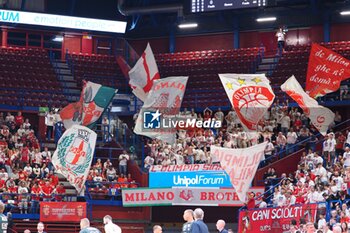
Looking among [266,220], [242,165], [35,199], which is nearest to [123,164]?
[35,199]

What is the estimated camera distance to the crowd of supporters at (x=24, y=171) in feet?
100.0

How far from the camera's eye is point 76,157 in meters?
26.4

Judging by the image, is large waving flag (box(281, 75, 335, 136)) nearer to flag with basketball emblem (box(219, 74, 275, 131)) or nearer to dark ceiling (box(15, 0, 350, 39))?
flag with basketball emblem (box(219, 74, 275, 131))

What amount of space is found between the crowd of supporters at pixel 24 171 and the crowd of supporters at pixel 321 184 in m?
8.73

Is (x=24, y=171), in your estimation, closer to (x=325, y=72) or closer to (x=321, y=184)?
(x=321, y=184)

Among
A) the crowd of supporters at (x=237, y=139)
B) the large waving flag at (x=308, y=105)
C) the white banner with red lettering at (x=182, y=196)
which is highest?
the large waving flag at (x=308, y=105)

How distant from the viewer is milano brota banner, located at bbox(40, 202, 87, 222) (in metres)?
30.1

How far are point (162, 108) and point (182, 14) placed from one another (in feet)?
43.7

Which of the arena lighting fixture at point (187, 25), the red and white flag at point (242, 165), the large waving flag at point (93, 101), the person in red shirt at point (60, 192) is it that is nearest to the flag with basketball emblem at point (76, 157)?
the large waving flag at point (93, 101)

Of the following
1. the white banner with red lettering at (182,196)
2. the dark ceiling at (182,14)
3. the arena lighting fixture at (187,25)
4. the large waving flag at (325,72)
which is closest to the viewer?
the large waving flag at (325,72)

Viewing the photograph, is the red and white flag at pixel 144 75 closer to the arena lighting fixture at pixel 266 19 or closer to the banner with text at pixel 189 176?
the banner with text at pixel 189 176

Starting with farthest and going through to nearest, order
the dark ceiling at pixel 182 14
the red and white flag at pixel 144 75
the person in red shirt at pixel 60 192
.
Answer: the dark ceiling at pixel 182 14
the red and white flag at pixel 144 75
the person in red shirt at pixel 60 192

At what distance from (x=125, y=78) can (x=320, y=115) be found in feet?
50.1

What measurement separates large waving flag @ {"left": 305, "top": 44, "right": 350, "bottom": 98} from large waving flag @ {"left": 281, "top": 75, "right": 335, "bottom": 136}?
0.69m
